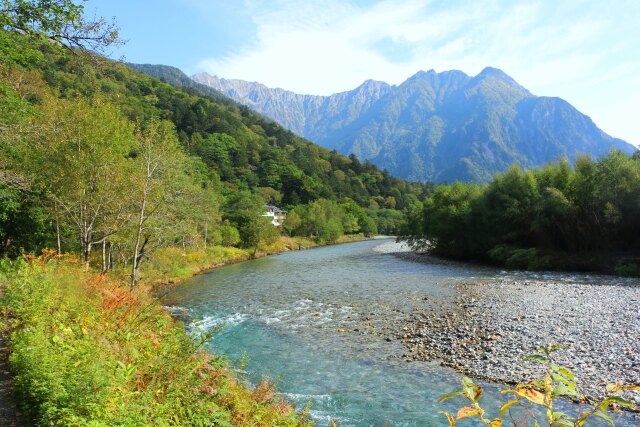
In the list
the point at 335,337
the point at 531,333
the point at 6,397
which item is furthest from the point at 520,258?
the point at 6,397

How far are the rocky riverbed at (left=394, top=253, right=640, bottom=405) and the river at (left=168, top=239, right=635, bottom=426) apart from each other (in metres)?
0.97

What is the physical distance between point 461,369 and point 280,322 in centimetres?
944

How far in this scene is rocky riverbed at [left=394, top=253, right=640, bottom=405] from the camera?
11.9 meters

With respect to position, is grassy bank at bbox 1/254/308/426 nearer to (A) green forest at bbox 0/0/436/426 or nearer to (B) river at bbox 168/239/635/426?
(A) green forest at bbox 0/0/436/426

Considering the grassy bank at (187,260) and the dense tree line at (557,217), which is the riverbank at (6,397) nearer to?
the grassy bank at (187,260)

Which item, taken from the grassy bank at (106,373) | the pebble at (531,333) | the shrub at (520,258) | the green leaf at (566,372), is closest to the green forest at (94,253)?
the grassy bank at (106,373)

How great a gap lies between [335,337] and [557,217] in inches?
1158

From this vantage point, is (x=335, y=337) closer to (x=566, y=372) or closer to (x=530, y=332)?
(x=530, y=332)

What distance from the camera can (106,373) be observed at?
6016 millimetres

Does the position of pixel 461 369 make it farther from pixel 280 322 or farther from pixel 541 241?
pixel 541 241

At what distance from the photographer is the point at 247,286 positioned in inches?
1198

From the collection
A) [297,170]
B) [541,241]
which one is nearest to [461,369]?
[541,241]

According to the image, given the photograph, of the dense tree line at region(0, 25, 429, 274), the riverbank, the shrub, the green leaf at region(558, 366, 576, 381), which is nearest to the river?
the riverbank

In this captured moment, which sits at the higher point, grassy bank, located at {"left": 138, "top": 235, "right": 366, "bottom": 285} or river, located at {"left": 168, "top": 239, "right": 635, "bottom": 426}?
grassy bank, located at {"left": 138, "top": 235, "right": 366, "bottom": 285}
